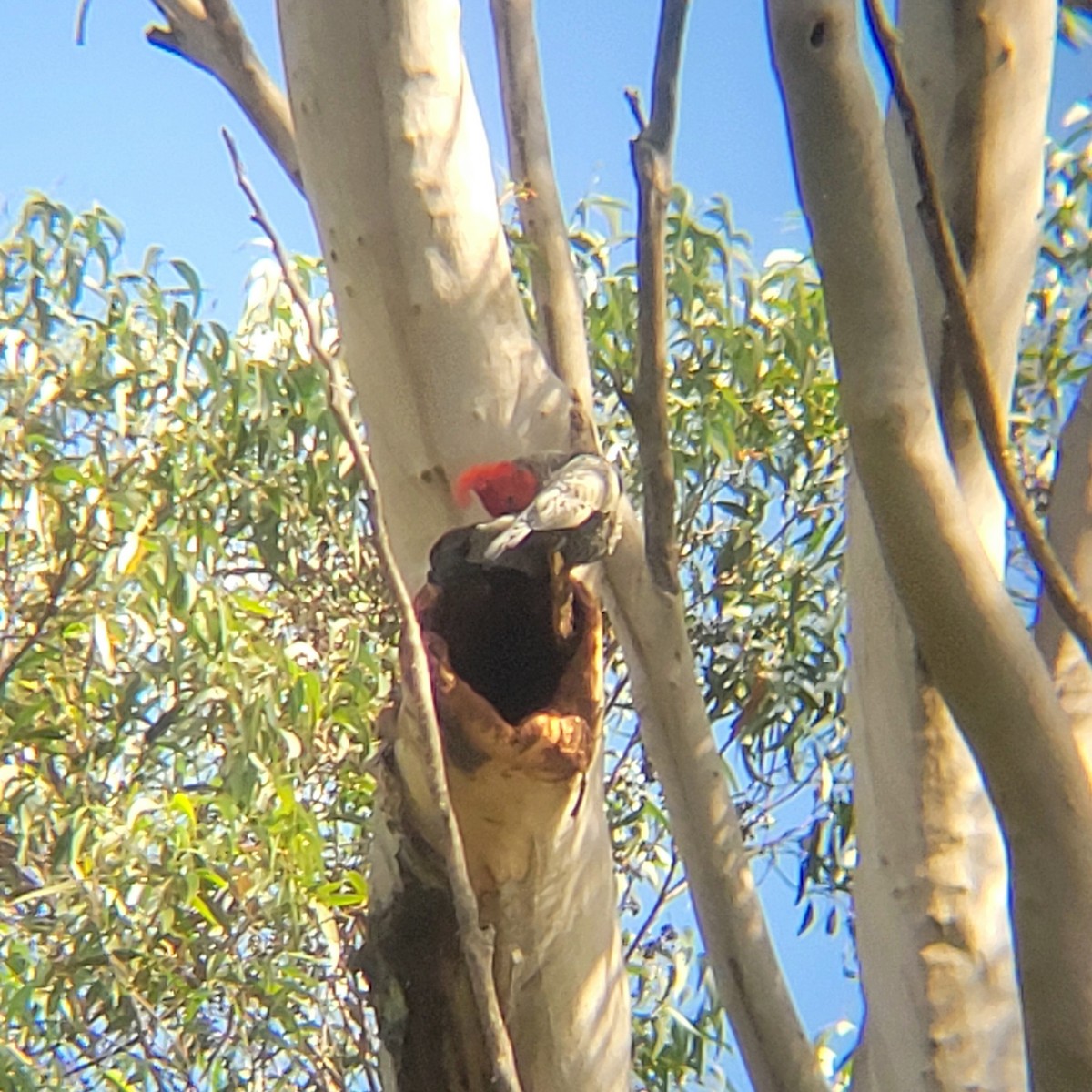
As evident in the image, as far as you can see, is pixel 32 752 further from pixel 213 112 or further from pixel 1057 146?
pixel 1057 146

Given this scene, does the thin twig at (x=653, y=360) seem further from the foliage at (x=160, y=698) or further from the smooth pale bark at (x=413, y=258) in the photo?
the foliage at (x=160, y=698)

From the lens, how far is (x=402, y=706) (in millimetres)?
823

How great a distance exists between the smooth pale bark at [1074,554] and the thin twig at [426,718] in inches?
22.4

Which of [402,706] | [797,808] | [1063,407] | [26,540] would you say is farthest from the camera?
[797,808]

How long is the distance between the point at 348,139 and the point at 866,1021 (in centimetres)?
78

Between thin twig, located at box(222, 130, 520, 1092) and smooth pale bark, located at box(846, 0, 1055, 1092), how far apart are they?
1.32 ft

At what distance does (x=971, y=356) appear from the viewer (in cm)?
90

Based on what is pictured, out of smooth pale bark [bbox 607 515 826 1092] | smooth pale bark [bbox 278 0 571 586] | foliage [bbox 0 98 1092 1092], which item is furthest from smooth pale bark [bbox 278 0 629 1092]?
foliage [bbox 0 98 1092 1092]

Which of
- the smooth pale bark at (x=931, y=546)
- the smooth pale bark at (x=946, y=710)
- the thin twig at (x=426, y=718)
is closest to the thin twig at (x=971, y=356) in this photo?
the smooth pale bark at (x=931, y=546)

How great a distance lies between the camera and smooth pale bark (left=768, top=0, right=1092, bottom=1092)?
0.82 m

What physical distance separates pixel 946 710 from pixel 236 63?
922mm

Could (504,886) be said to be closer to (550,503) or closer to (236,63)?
(550,503)

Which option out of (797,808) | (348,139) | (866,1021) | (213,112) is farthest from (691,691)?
(213,112)

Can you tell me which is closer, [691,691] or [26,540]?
[691,691]
